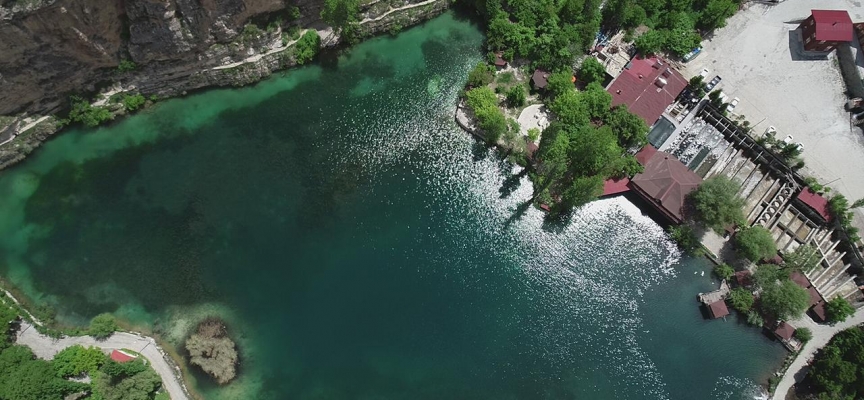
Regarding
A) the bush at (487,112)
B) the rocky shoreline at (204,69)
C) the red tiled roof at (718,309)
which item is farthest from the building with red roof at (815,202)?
the rocky shoreline at (204,69)

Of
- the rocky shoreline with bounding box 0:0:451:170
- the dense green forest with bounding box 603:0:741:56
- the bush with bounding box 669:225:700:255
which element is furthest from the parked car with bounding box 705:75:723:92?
the rocky shoreline with bounding box 0:0:451:170

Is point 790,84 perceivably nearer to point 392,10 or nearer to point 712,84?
point 712,84

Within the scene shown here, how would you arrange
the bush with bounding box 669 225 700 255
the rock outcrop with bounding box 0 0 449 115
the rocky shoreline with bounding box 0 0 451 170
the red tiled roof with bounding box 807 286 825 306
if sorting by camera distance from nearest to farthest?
the rock outcrop with bounding box 0 0 449 115 < the rocky shoreline with bounding box 0 0 451 170 < the red tiled roof with bounding box 807 286 825 306 < the bush with bounding box 669 225 700 255

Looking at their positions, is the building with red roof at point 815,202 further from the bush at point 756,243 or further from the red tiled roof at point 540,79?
the red tiled roof at point 540,79

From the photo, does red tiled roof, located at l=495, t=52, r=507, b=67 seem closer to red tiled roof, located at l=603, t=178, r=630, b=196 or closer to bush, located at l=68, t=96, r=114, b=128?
red tiled roof, located at l=603, t=178, r=630, b=196

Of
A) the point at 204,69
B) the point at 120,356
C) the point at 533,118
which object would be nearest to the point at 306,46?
the point at 204,69
